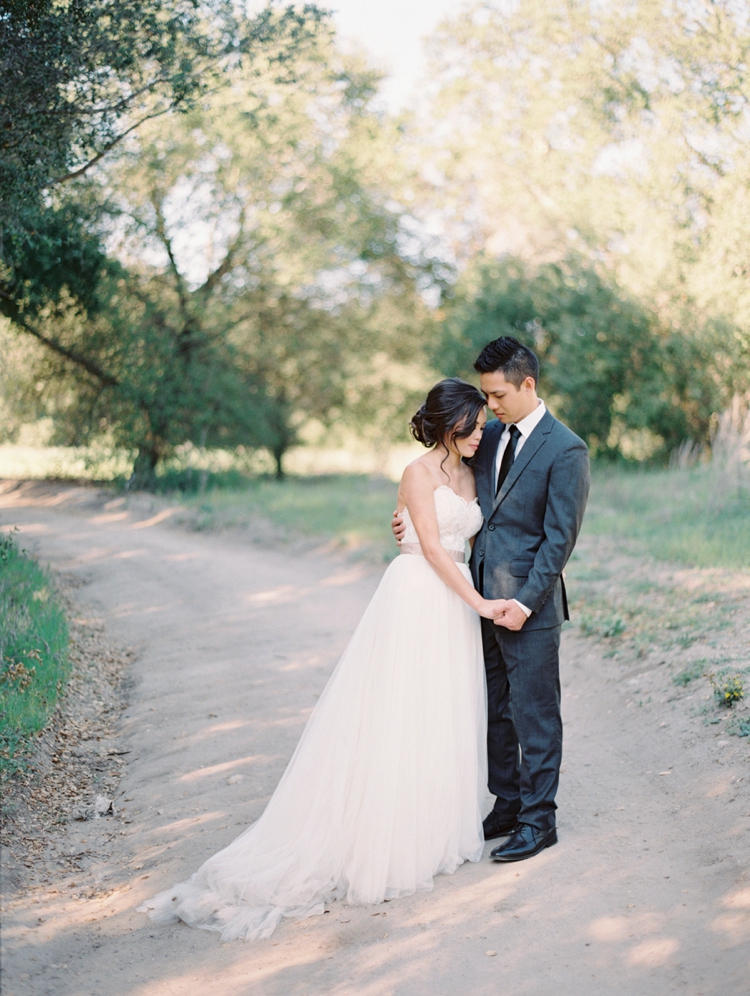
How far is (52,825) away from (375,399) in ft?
65.7

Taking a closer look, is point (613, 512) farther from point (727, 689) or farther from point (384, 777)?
point (384, 777)

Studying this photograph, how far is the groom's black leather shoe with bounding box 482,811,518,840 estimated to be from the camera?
13.8ft

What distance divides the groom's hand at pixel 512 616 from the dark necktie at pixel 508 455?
1.75 ft

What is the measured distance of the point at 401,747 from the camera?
3.88 m

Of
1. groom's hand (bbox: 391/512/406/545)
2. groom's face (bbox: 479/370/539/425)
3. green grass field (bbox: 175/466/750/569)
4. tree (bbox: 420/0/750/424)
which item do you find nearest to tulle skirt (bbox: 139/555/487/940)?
groom's hand (bbox: 391/512/406/545)

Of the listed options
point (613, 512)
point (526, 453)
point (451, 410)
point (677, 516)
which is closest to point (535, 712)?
point (526, 453)

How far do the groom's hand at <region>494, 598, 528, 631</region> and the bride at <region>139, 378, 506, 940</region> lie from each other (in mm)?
52

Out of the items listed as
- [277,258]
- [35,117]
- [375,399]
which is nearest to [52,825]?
[35,117]

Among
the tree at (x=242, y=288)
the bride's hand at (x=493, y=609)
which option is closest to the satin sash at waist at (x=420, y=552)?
the bride's hand at (x=493, y=609)

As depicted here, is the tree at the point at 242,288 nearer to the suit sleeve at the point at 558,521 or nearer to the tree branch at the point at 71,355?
the tree branch at the point at 71,355

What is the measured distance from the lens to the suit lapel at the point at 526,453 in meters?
3.93

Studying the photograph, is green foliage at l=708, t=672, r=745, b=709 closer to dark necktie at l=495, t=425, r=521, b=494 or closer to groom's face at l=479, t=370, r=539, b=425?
dark necktie at l=495, t=425, r=521, b=494

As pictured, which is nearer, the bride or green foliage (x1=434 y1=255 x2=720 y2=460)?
the bride

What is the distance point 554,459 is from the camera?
387 centimetres
